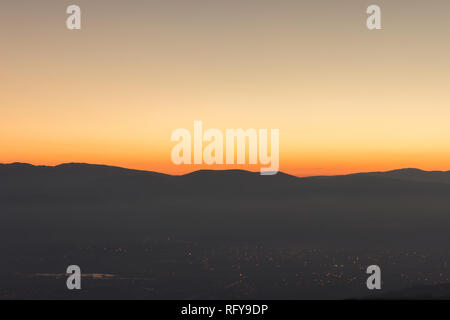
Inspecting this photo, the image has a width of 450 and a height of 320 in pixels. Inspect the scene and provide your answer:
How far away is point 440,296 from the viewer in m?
65.3

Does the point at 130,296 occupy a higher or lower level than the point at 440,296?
lower
